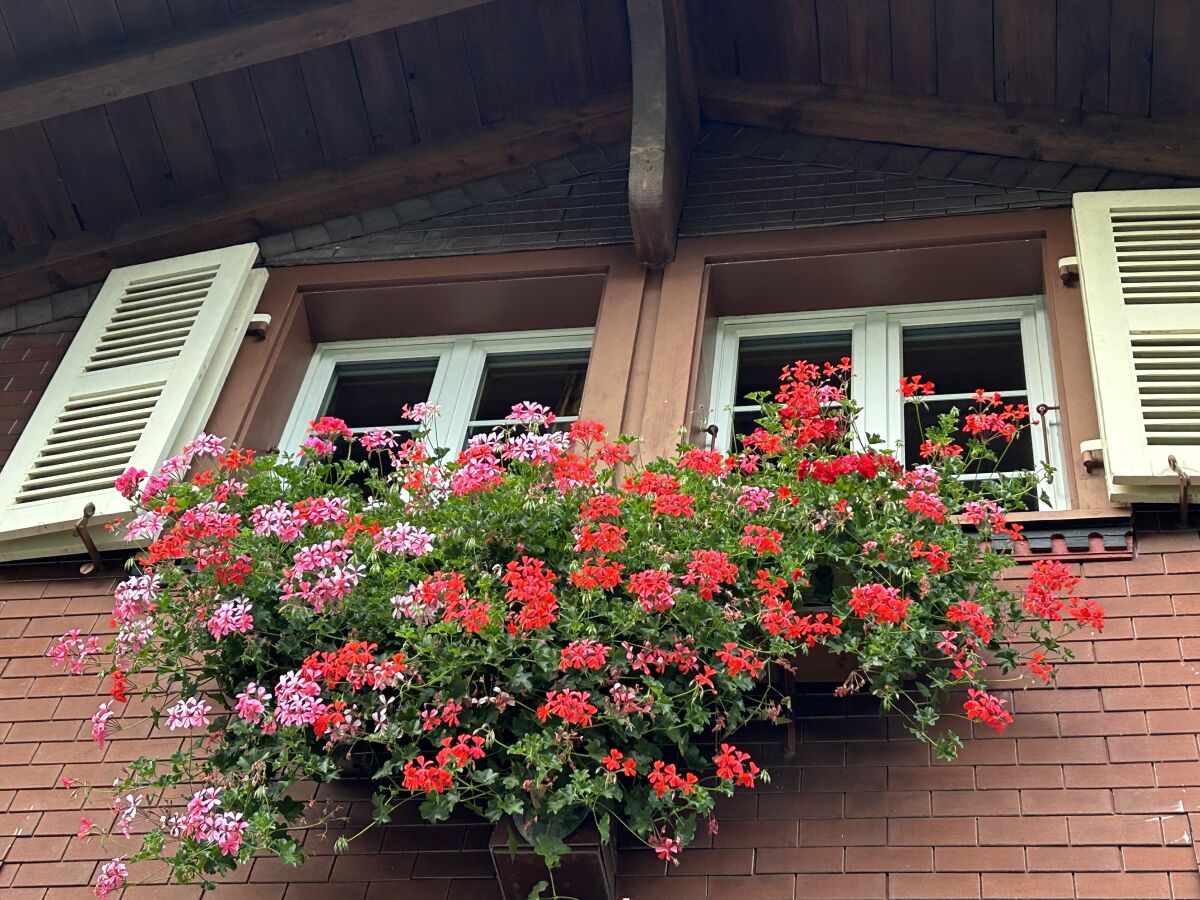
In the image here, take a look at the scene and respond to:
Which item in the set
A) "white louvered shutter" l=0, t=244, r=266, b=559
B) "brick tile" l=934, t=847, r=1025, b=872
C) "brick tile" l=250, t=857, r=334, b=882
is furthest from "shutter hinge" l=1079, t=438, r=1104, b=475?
"white louvered shutter" l=0, t=244, r=266, b=559

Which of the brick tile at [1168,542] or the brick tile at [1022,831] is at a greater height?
the brick tile at [1168,542]

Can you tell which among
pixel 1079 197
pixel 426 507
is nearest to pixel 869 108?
pixel 1079 197

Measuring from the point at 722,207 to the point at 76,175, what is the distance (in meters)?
2.45

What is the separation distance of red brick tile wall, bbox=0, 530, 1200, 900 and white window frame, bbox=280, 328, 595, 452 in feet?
5.58

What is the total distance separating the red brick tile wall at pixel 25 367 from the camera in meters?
5.72

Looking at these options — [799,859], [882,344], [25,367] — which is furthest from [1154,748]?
[25,367]

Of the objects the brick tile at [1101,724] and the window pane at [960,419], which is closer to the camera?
the brick tile at [1101,724]

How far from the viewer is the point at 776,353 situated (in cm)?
573

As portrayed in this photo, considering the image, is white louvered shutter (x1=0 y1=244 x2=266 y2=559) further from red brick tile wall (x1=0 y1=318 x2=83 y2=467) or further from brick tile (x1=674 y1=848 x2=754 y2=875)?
brick tile (x1=674 y1=848 x2=754 y2=875)

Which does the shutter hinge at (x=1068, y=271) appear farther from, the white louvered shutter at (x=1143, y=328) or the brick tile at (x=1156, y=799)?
the brick tile at (x=1156, y=799)

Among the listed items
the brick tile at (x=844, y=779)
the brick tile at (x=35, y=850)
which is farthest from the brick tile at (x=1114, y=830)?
the brick tile at (x=35, y=850)

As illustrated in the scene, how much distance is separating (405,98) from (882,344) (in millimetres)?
2067

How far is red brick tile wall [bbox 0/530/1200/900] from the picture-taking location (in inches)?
144

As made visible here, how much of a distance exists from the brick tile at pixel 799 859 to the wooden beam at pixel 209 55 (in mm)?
3222
